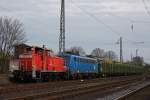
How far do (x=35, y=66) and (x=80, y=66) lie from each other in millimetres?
15905

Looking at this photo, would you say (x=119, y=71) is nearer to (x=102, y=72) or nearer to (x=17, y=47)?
(x=102, y=72)

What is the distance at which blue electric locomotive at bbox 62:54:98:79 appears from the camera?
148 ft

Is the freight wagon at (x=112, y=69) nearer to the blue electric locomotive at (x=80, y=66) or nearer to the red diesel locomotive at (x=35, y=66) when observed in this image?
the blue electric locomotive at (x=80, y=66)

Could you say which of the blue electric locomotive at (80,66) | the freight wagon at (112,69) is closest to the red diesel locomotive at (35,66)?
the blue electric locomotive at (80,66)

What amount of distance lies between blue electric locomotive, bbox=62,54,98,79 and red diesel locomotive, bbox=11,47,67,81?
696 centimetres

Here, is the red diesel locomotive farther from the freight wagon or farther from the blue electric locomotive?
the freight wagon

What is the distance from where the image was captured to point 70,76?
46312 mm

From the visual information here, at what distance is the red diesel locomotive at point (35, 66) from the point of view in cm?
3353

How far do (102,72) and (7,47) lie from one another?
81.2ft

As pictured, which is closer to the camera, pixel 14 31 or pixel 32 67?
pixel 32 67

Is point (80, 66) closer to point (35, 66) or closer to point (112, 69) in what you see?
point (35, 66)

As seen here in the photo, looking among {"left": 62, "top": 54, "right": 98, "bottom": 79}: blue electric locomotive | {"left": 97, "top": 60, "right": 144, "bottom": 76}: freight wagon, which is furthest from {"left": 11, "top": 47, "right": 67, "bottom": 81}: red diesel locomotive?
{"left": 97, "top": 60, "right": 144, "bottom": 76}: freight wagon

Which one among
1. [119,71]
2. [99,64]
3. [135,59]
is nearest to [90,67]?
[99,64]

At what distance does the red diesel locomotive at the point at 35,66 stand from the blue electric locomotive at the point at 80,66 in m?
6.96
